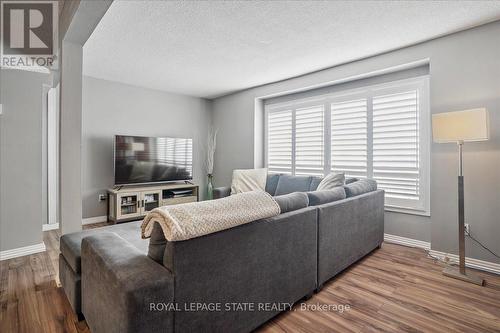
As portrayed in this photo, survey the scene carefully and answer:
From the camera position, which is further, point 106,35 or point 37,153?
point 37,153

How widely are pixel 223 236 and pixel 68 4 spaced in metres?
2.35

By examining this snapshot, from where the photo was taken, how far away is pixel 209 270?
1.32m

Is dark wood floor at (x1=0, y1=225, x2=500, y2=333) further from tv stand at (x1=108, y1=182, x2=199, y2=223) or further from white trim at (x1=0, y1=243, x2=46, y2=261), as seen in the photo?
tv stand at (x1=108, y1=182, x2=199, y2=223)

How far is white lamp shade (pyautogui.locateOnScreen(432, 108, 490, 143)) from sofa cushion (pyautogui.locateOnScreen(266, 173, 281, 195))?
7.37 feet

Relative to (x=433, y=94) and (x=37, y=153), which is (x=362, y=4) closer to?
(x=433, y=94)

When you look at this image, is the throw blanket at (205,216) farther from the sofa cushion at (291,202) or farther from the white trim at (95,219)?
the white trim at (95,219)

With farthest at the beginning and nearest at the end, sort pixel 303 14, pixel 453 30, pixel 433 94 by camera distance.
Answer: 1. pixel 433 94
2. pixel 453 30
3. pixel 303 14

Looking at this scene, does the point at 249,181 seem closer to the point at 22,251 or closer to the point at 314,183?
the point at 314,183

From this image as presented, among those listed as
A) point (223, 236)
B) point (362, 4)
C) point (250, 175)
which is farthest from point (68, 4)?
point (250, 175)

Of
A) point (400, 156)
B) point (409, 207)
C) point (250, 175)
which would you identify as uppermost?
point (400, 156)

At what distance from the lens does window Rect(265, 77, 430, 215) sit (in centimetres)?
319

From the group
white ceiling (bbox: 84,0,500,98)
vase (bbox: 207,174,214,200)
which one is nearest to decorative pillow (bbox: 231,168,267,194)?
vase (bbox: 207,174,214,200)

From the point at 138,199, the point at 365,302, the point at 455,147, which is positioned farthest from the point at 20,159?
the point at 455,147

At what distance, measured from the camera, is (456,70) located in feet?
9.02
